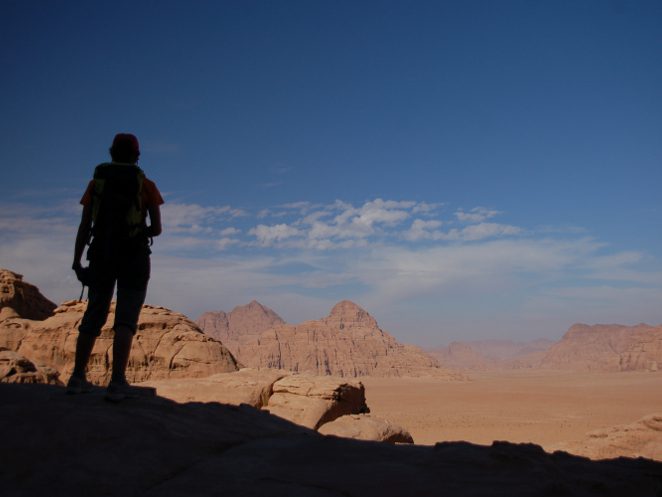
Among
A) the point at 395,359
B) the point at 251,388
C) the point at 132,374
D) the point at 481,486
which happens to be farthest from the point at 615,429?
the point at 395,359

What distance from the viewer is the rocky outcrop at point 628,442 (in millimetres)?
7863

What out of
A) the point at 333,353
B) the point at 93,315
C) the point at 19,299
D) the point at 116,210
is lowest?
the point at 93,315

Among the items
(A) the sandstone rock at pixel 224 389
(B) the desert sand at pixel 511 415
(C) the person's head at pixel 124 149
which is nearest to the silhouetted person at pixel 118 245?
(C) the person's head at pixel 124 149

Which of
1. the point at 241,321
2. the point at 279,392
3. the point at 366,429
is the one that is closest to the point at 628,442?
the point at 366,429

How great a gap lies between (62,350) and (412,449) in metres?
12.4

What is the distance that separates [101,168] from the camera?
372cm

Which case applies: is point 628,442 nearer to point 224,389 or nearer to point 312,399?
point 312,399

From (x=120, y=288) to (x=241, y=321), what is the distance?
181699 mm

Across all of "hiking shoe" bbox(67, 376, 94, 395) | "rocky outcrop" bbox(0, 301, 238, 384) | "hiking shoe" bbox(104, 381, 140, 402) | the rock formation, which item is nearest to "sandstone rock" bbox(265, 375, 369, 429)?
the rock formation

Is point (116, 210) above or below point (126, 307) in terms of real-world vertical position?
above

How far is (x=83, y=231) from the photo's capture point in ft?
12.4

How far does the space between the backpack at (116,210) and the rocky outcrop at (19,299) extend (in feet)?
44.6

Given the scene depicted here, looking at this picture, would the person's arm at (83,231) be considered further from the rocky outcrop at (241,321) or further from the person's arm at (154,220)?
the rocky outcrop at (241,321)

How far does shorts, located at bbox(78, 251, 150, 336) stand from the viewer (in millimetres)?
3715
